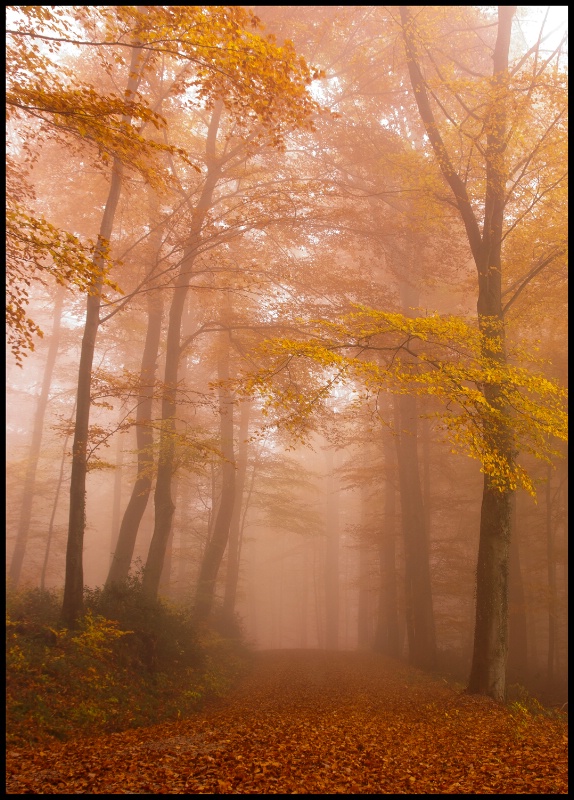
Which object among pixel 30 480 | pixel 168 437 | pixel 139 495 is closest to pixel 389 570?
pixel 139 495

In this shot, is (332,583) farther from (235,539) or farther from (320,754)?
(320,754)

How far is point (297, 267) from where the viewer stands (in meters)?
13.1

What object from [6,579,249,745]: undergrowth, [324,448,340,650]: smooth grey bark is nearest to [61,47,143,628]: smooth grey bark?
[6,579,249,745]: undergrowth

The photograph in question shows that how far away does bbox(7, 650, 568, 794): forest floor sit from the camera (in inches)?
182

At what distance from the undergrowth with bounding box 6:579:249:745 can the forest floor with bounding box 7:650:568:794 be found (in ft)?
1.67

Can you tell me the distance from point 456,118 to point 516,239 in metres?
3.11

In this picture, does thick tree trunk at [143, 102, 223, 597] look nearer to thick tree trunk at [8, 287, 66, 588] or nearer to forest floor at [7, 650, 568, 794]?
forest floor at [7, 650, 568, 794]

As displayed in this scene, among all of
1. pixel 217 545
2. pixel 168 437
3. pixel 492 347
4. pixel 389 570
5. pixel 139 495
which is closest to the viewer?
pixel 492 347

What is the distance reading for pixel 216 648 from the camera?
13914mm

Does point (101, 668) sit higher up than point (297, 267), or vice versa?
point (297, 267)

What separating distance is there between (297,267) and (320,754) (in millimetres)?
10853

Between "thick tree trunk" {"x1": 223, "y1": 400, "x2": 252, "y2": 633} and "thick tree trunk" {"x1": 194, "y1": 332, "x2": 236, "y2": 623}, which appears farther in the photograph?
"thick tree trunk" {"x1": 223, "y1": 400, "x2": 252, "y2": 633}

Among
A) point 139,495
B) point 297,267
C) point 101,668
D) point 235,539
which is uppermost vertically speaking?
point 297,267

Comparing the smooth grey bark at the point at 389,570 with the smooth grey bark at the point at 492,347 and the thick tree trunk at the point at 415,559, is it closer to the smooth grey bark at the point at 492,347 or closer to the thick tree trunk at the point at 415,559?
the thick tree trunk at the point at 415,559
